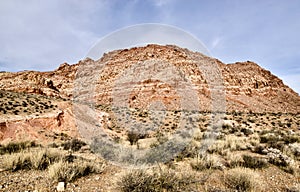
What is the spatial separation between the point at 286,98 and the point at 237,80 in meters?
13.7

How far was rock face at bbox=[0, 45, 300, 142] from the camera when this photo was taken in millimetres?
44969

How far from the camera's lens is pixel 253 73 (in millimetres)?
61656

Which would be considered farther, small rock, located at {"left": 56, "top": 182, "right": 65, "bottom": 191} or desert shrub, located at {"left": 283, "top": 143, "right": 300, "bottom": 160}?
desert shrub, located at {"left": 283, "top": 143, "right": 300, "bottom": 160}

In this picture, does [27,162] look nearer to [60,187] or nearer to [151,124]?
[60,187]

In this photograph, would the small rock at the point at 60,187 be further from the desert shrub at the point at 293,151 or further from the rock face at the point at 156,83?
the rock face at the point at 156,83

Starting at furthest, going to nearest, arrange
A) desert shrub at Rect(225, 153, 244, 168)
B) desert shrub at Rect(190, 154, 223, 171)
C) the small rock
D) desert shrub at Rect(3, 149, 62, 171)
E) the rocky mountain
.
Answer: the rocky mountain, desert shrub at Rect(225, 153, 244, 168), desert shrub at Rect(190, 154, 223, 171), desert shrub at Rect(3, 149, 62, 171), the small rock

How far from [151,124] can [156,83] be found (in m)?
26.0

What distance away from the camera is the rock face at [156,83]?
148ft

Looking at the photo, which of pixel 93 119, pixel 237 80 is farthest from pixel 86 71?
pixel 237 80

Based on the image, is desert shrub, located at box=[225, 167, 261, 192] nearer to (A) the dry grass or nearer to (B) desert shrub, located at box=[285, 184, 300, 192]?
(B) desert shrub, located at box=[285, 184, 300, 192]

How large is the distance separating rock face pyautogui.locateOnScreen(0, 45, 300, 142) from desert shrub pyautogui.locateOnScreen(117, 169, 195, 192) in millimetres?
35291

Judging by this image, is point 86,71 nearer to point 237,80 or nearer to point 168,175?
point 237,80

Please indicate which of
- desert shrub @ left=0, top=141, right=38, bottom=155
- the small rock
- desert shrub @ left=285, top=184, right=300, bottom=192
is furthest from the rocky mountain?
the small rock

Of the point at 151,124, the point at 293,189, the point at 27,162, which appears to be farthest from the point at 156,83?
the point at 293,189
